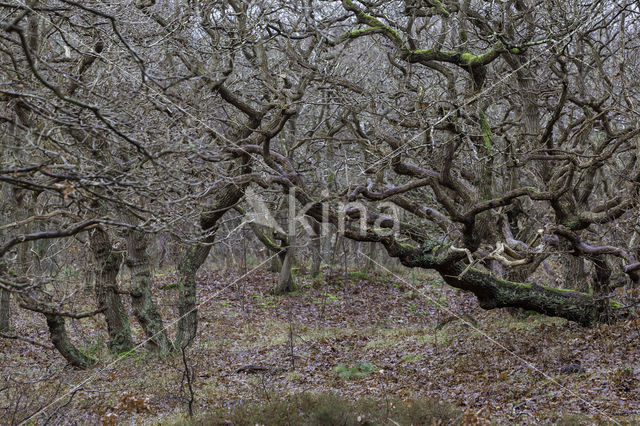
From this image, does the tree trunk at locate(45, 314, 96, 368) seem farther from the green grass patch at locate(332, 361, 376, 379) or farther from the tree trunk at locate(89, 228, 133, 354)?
the green grass patch at locate(332, 361, 376, 379)

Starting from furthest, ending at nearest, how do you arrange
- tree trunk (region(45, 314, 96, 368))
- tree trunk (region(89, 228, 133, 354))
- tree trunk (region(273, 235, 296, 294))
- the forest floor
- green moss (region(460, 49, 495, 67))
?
tree trunk (region(273, 235, 296, 294)), tree trunk (region(89, 228, 133, 354)), tree trunk (region(45, 314, 96, 368)), green moss (region(460, 49, 495, 67)), the forest floor

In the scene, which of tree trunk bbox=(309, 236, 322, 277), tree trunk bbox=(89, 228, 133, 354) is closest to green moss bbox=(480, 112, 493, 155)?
tree trunk bbox=(89, 228, 133, 354)

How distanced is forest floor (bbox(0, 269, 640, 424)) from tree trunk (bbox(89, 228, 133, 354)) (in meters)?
0.38

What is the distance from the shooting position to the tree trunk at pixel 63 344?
1030 centimetres

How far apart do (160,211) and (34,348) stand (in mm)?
A: 10365

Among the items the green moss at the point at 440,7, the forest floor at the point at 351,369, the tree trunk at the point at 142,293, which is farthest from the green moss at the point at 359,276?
the green moss at the point at 440,7

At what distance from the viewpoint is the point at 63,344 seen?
34.4 ft

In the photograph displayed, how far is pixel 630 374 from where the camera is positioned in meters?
7.59

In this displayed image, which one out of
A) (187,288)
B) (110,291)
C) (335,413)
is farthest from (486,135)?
(110,291)

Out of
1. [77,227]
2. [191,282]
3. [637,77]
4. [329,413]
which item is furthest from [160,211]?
[637,77]

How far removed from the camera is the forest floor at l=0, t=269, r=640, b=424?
725cm

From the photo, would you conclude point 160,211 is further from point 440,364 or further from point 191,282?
point 191,282

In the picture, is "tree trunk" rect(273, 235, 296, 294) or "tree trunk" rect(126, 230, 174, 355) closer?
"tree trunk" rect(126, 230, 174, 355)

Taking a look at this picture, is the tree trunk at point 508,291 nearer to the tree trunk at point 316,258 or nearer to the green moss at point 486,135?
the green moss at point 486,135
